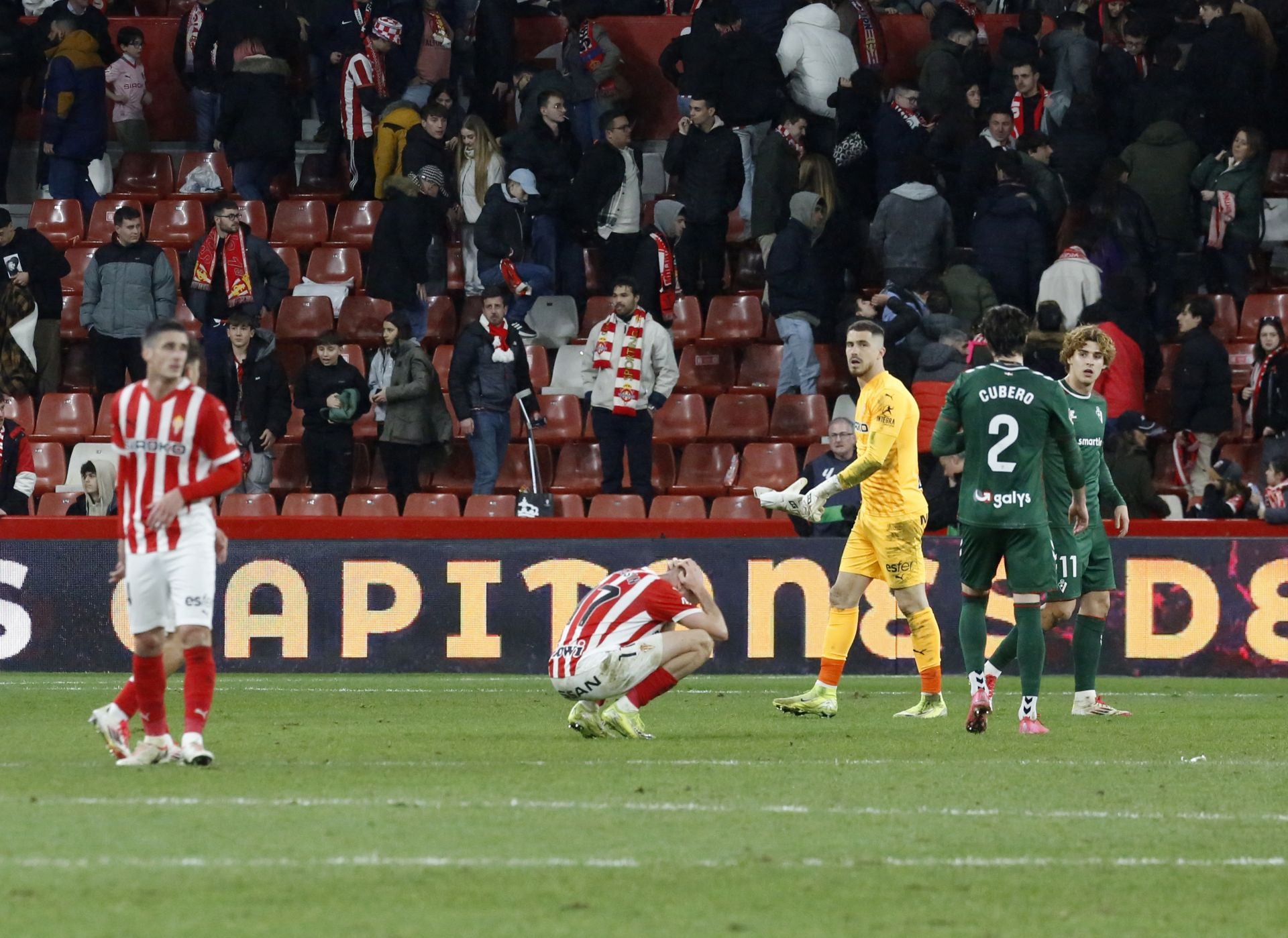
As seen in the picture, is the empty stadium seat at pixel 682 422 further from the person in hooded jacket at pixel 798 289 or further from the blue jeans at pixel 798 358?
the person in hooded jacket at pixel 798 289

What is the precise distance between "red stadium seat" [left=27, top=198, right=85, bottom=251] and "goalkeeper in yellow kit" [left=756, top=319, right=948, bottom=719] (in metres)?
12.1

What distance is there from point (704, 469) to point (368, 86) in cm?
536

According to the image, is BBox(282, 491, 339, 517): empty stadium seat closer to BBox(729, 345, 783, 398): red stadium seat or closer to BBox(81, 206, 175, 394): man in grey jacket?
BBox(81, 206, 175, 394): man in grey jacket

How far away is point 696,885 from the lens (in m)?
6.21

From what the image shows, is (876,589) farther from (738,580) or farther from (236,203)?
(236,203)

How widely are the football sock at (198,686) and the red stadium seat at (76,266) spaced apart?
43.0ft

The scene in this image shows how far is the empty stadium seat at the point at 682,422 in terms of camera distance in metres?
19.1

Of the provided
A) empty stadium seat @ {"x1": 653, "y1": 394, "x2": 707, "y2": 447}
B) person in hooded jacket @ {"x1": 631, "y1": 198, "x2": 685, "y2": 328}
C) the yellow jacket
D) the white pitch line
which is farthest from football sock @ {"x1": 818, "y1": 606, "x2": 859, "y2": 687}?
the yellow jacket

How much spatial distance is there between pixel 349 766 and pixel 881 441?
12.1 feet

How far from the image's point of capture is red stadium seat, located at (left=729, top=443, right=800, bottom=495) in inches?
725

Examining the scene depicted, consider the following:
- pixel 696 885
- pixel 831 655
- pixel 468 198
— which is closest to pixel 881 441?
pixel 831 655

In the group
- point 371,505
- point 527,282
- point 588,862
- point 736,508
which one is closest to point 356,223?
point 527,282

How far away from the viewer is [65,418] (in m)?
19.8

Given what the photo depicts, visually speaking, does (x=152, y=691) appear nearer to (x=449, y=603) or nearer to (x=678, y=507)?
(x=449, y=603)
